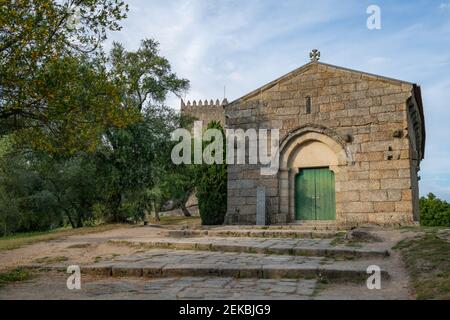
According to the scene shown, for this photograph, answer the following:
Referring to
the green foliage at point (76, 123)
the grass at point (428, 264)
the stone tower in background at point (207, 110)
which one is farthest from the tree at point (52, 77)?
the stone tower in background at point (207, 110)

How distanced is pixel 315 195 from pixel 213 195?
377 centimetres

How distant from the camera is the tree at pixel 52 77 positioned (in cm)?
670

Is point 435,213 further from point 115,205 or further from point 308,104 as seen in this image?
point 115,205

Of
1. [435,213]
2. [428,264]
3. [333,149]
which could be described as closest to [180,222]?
[333,149]

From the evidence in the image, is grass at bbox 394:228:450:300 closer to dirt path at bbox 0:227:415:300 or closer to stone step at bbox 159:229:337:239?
dirt path at bbox 0:227:415:300

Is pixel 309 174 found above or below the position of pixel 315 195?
above

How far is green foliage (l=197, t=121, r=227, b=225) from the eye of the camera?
15148 mm


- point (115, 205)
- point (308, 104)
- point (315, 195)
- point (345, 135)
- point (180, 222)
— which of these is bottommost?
point (180, 222)

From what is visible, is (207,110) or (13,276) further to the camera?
(207,110)

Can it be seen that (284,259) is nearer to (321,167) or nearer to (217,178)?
(321,167)

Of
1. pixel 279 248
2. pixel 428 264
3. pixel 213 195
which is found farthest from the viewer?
pixel 213 195

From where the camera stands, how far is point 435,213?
73.8 feet
